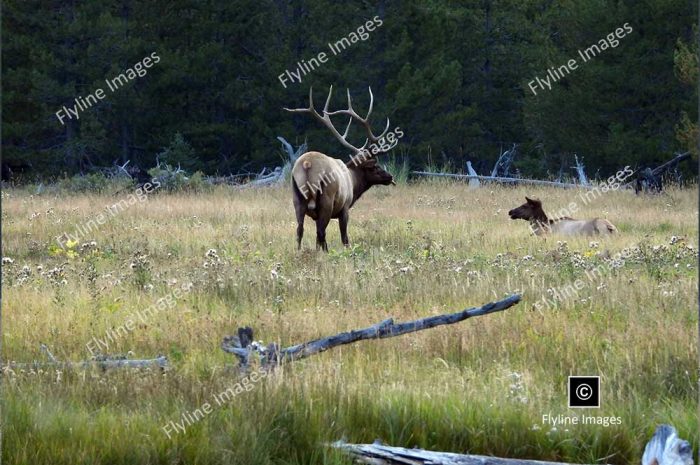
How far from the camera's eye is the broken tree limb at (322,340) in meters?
5.73

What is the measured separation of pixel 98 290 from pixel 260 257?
2.69 metres

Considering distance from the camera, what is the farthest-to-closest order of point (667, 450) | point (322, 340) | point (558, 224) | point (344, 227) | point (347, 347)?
point (558, 224)
point (344, 227)
point (347, 347)
point (322, 340)
point (667, 450)

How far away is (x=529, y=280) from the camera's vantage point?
932cm

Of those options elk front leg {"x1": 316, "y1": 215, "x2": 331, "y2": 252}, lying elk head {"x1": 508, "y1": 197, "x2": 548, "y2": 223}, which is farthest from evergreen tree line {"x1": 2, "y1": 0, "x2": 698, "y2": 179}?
elk front leg {"x1": 316, "y1": 215, "x2": 331, "y2": 252}

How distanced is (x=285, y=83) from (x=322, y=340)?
86.0 ft

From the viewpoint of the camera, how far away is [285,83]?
31.5 metres

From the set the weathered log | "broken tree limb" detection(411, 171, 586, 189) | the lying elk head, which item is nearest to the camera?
the weathered log

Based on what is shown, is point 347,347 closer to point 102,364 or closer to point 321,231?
point 102,364

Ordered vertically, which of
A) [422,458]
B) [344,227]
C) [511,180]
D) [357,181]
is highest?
[511,180]

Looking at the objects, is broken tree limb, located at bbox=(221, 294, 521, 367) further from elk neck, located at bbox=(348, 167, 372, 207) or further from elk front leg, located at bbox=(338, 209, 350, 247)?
elk neck, located at bbox=(348, 167, 372, 207)

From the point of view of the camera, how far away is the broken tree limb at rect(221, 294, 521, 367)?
5734 mm

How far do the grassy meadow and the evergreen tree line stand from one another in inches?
626

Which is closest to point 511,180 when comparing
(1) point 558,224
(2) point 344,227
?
(1) point 558,224

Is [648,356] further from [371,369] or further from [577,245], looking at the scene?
[577,245]
